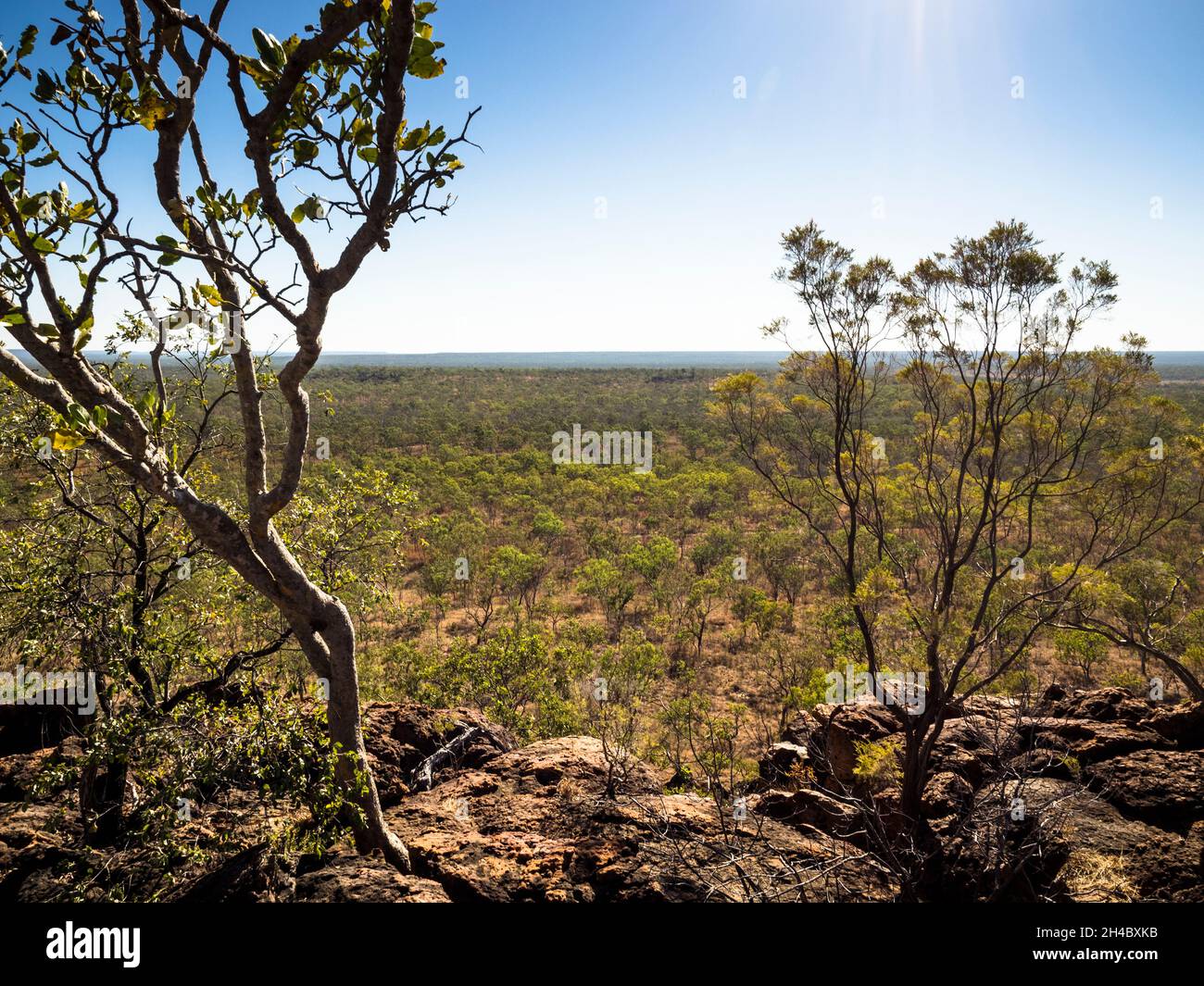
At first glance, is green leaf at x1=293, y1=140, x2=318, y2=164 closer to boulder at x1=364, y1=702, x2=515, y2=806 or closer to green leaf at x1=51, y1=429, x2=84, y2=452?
green leaf at x1=51, y1=429, x2=84, y2=452

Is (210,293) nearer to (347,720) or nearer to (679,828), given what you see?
(347,720)

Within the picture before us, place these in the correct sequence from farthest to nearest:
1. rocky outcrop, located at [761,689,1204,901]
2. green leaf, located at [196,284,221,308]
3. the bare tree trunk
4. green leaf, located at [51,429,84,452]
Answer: rocky outcrop, located at [761,689,1204,901]
the bare tree trunk
green leaf, located at [196,284,221,308]
green leaf, located at [51,429,84,452]

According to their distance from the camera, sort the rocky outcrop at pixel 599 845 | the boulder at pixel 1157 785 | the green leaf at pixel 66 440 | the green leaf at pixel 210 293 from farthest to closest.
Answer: the boulder at pixel 1157 785 → the rocky outcrop at pixel 599 845 → the green leaf at pixel 210 293 → the green leaf at pixel 66 440

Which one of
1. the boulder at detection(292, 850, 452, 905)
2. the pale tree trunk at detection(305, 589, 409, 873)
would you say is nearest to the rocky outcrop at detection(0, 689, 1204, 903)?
the boulder at detection(292, 850, 452, 905)

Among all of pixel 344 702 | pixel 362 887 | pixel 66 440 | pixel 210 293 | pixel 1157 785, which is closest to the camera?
pixel 66 440

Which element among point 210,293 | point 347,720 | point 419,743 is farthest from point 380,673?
point 210,293

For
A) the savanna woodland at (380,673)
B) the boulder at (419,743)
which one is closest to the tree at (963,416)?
the savanna woodland at (380,673)

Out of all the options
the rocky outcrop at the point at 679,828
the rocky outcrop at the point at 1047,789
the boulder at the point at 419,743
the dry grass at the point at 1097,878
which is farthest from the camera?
the boulder at the point at 419,743

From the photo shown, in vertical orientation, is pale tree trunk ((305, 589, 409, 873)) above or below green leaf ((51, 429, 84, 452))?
below

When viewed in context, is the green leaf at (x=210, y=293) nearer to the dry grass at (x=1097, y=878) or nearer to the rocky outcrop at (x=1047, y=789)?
the rocky outcrop at (x=1047, y=789)

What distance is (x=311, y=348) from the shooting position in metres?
3.54

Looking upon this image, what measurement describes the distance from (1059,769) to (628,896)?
516 cm

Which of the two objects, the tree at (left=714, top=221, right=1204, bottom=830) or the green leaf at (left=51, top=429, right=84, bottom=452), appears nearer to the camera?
the green leaf at (left=51, top=429, right=84, bottom=452)
